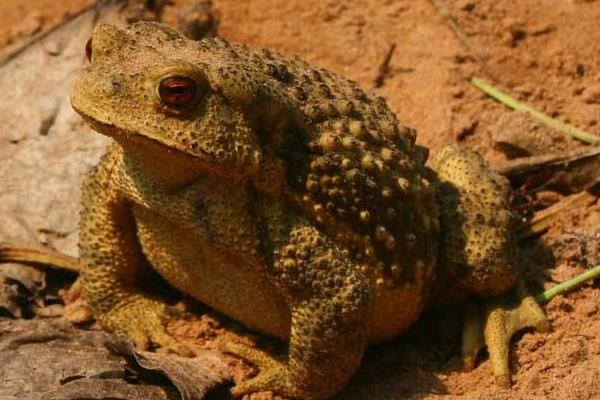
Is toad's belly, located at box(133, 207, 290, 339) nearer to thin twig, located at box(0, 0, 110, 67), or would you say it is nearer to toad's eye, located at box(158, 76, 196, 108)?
toad's eye, located at box(158, 76, 196, 108)

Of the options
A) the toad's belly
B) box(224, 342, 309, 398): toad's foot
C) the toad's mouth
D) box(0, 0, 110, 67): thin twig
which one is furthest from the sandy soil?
the toad's mouth

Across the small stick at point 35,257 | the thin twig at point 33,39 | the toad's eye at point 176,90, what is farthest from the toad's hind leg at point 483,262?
the thin twig at point 33,39

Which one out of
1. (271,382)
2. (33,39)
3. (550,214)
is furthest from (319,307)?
(33,39)

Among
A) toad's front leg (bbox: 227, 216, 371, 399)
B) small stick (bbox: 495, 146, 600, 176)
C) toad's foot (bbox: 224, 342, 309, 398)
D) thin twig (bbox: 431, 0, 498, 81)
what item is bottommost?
toad's foot (bbox: 224, 342, 309, 398)

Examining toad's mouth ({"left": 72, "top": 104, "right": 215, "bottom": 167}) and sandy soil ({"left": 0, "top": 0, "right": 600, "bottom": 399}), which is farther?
sandy soil ({"left": 0, "top": 0, "right": 600, "bottom": 399})

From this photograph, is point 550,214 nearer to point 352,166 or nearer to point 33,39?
point 352,166

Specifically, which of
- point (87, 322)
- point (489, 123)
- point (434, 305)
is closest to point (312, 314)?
point (434, 305)

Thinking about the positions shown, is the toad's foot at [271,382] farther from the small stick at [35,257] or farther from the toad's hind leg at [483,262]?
the small stick at [35,257]
